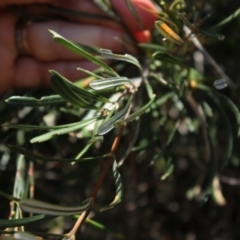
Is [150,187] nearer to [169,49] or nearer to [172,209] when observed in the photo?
[172,209]

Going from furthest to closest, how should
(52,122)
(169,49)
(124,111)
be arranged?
(52,122), (169,49), (124,111)

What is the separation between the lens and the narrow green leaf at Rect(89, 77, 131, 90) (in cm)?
48

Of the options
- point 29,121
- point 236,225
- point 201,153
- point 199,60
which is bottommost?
point 236,225

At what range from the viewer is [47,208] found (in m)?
0.42

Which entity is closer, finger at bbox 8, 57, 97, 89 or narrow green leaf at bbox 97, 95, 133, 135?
narrow green leaf at bbox 97, 95, 133, 135

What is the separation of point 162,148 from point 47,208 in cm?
21

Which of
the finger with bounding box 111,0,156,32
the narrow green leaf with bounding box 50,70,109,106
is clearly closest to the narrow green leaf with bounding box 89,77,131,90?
the narrow green leaf with bounding box 50,70,109,106

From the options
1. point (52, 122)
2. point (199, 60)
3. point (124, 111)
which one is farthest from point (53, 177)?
point (124, 111)

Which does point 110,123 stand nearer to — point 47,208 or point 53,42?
point 47,208

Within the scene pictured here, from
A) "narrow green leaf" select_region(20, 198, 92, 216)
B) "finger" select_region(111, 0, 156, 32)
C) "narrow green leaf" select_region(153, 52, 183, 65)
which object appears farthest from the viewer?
"finger" select_region(111, 0, 156, 32)

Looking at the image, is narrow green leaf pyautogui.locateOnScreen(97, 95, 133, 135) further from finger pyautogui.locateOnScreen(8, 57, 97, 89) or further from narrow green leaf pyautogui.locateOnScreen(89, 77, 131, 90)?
finger pyautogui.locateOnScreen(8, 57, 97, 89)

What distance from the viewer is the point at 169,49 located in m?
0.62

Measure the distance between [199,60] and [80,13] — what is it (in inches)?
8.1

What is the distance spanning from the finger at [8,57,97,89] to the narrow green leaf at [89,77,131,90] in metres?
0.22
